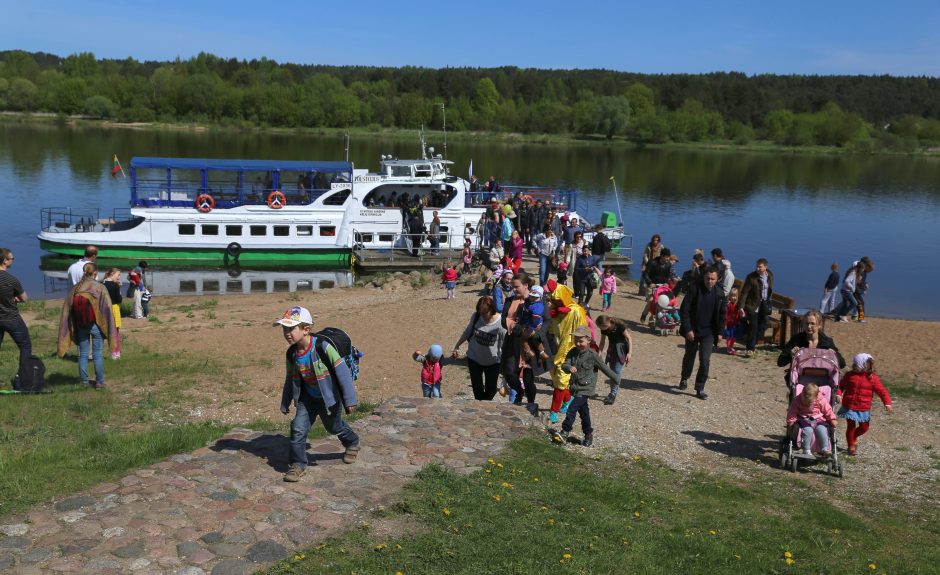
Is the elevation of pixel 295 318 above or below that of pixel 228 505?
above

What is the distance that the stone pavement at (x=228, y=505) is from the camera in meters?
6.69

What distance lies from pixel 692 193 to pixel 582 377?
5746 centimetres

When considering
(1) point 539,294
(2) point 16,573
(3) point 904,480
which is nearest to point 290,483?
(2) point 16,573

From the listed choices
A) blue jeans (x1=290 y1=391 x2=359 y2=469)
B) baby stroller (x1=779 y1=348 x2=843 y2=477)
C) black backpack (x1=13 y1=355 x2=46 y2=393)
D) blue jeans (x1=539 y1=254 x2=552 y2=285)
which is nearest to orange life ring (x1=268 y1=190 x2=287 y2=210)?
blue jeans (x1=539 y1=254 x2=552 y2=285)

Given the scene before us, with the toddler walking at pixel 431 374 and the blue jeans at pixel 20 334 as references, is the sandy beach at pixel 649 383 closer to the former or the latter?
the blue jeans at pixel 20 334

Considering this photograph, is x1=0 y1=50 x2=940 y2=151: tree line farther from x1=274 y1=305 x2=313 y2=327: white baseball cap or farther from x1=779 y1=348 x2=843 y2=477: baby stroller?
x1=274 y1=305 x2=313 y2=327: white baseball cap

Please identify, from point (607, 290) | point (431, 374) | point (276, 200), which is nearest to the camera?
point (431, 374)

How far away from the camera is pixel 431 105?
12788cm

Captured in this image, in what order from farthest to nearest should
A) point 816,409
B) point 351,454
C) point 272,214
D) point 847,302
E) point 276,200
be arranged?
point 272,214
point 276,200
point 847,302
point 816,409
point 351,454

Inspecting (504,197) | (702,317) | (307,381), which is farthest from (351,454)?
(504,197)

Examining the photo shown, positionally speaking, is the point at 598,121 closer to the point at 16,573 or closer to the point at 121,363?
the point at 121,363

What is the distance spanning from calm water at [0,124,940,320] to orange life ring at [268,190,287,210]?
8424mm

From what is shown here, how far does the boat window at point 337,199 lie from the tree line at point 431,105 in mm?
83152

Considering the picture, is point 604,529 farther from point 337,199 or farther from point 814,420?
point 337,199
